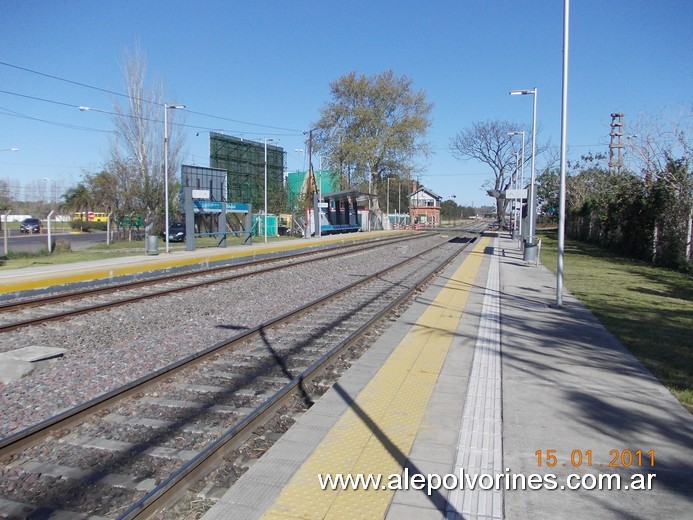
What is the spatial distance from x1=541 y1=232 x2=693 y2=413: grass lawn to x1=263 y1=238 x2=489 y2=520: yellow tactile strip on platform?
9.12 feet

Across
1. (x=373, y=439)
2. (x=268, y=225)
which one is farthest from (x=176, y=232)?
(x=373, y=439)

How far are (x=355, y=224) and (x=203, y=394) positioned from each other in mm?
53920

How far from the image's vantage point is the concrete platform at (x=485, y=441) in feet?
12.0

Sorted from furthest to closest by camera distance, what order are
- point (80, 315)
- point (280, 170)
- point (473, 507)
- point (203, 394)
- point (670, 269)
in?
point (280, 170) → point (670, 269) → point (80, 315) → point (203, 394) → point (473, 507)

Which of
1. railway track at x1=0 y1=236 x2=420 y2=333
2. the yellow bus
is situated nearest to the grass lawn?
railway track at x1=0 y1=236 x2=420 y2=333

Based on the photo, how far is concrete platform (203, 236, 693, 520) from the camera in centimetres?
366

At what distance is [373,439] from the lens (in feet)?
15.4

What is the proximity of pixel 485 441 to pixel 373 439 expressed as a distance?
959 millimetres

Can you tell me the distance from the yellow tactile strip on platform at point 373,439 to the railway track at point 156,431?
0.74 meters

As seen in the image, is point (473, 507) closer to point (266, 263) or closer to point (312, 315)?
point (312, 315)

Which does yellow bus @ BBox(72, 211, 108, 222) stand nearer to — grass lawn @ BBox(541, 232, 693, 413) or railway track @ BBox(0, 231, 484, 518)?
grass lawn @ BBox(541, 232, 693, 413)

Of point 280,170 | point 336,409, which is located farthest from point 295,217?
point 336,409

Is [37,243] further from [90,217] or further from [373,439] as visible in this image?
[373,439]

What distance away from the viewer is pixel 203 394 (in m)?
6.07
